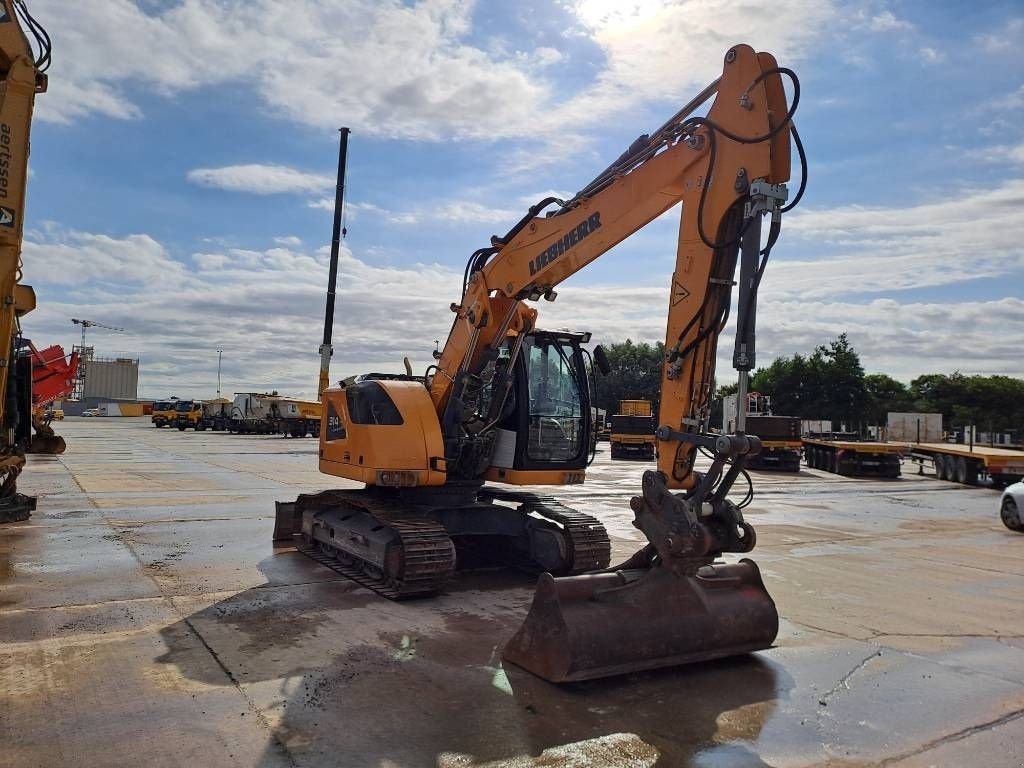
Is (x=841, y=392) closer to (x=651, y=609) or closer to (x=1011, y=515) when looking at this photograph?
(x=1011, y=515)

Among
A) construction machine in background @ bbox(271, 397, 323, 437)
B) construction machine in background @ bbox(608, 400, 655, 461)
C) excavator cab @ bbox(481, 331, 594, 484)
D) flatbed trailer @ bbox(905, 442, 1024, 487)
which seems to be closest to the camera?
excavator cab @ bbox(481, 331, 594, 484)

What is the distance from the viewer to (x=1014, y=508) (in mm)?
13914

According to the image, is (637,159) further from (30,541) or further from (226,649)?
(30,541)

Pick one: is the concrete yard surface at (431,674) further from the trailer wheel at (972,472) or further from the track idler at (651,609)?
the trailer wheel at (972,472)

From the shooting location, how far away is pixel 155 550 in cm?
970

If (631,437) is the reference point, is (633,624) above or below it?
below

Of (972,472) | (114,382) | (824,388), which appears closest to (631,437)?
(972,472)

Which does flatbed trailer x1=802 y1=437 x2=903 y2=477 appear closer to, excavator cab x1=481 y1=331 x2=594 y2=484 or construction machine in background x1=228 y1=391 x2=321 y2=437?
excavator cab x1=481 y1=331 x2=594 y2=484

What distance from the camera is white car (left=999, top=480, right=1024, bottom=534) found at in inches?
542

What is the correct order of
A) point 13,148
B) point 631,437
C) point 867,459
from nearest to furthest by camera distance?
point 13,148, point 867,459, point 631,437

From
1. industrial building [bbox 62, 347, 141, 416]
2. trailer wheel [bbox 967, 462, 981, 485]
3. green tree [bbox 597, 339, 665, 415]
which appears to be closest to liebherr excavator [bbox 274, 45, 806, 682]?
trailer wheel [bbox 967, 462, 981, 485]

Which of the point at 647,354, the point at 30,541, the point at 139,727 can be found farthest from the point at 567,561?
the point at 647,354

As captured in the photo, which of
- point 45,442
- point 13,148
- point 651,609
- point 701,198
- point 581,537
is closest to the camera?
point 651,609

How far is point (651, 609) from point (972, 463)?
22723 millimetres
